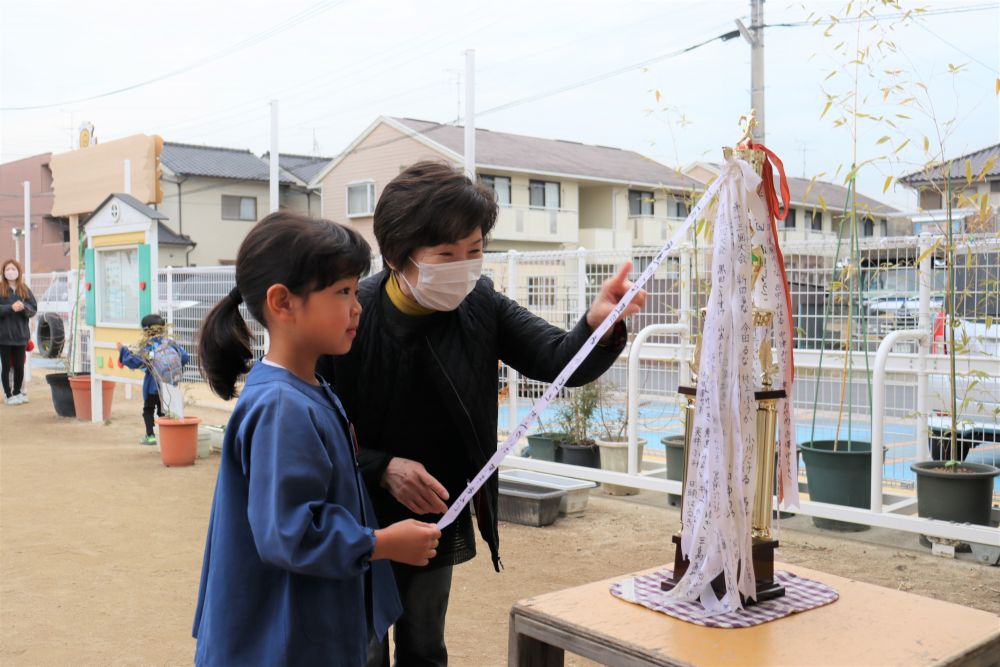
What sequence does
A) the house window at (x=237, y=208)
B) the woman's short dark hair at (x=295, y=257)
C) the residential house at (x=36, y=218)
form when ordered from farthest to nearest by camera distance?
the residential house at (x=36, y=218) < the house window at (x=237, y=208) < the woman's short dark hair at (x=295, y=257)

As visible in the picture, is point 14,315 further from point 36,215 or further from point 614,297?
point 36,215

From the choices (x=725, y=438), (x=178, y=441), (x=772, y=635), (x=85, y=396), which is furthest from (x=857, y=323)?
(x=85, y=396)

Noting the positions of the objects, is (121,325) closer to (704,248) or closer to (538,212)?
(704,248)

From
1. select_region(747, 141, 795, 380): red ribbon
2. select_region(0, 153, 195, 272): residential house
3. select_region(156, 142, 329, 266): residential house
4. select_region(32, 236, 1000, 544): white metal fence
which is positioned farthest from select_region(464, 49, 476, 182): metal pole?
select_region(0, 153, 195, 272): residential house

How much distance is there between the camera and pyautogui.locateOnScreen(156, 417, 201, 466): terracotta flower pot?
7.22m

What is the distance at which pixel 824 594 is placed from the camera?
6.46 feet

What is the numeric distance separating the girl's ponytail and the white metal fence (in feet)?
11.5

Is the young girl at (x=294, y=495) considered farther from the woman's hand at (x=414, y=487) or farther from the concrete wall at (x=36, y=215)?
the concrete wall at (x=36, y=215)

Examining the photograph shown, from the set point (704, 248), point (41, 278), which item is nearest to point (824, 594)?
point (704, 248)

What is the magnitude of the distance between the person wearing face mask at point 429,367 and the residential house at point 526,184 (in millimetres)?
21300

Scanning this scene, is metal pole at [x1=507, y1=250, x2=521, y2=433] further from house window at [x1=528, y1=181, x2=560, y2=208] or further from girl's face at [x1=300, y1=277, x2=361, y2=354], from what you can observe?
house window at [x1=528, y1=181, x2=560, y2=208]

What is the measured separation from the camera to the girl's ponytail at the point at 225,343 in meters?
1.74

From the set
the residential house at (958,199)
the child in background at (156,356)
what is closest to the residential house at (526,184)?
the child in background at (156,356)

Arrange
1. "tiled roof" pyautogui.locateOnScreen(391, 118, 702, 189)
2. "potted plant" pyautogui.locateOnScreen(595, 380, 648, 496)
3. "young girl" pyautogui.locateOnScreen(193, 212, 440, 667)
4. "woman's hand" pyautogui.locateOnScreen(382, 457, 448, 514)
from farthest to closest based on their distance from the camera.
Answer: "tiled roof" pyautogui.locateOnScreen(391, 118, 702, 189) < "potted plant" pyautogui.locateOnScreen(595, 380, 648, 496) < "woman's hand" pyautogui.locateOnScreen(382, 457, 448, 514) < "young girl" pyautogui.locateOnScreen(193, 212, 440, 667)
